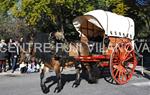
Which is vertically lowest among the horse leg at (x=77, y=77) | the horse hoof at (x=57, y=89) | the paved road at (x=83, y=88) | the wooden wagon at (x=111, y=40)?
the paved road at (x=83, y=88)

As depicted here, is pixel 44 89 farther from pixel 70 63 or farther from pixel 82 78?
pixel 82 78

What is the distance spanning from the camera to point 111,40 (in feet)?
48.2

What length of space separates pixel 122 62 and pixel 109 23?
5.00 feet

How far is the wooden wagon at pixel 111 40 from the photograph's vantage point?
1418 cm

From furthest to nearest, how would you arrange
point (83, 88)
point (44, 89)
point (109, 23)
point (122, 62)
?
point (122, 62) < point (109, 23) < point (83, 88) < point (44, 89)

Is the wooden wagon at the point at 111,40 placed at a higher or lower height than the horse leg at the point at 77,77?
higher

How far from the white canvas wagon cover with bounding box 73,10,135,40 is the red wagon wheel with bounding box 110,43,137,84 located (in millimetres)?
543

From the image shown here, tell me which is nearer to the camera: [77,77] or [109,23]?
[77,77]

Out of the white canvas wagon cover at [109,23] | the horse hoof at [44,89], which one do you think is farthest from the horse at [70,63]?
the white canvas wagon cover at [109,23]

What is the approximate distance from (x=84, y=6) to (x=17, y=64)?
321 inches

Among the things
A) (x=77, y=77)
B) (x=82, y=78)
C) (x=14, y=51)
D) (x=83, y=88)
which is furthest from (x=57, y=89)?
(x=14, y=51)

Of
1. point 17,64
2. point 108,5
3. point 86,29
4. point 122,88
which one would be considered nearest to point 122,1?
point 108,5

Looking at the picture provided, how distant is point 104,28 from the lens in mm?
14141

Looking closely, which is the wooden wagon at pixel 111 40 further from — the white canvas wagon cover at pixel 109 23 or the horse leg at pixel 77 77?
the horse leg at pixel 77 77
